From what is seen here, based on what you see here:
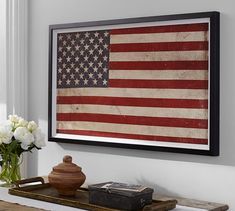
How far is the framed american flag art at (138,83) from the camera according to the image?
94.0 inches

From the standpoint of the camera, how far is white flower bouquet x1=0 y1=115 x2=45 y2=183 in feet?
8.68

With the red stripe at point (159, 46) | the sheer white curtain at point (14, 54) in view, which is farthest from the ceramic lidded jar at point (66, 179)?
the sheer white curtain at point (14, 54)

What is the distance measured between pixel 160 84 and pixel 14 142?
789 mm

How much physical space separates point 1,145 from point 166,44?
3.17ft

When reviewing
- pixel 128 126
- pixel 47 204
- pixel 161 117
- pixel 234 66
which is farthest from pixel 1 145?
pixel 234 66

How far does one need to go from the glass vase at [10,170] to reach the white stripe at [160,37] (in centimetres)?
79

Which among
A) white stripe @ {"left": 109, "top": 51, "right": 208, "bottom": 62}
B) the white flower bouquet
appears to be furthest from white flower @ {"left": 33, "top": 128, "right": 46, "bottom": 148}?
white stripe @ {"left": 109, "top": 51, "right": 208, "bottom": 62}

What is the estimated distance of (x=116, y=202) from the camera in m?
2.16

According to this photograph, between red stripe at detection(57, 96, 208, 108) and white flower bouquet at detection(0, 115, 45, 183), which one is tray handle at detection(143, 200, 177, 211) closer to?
red stripe at detection(57, 96, 208, 108)

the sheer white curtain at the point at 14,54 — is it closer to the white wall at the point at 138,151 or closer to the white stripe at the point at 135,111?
the white wall at the point at 138,151

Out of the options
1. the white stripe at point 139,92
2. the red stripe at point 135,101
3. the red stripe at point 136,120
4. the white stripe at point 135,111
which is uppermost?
the white stripe at point 139,92

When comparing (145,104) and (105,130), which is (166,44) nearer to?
(145,104)

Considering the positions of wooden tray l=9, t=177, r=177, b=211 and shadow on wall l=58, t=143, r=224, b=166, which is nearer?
wooden tray l=9, t=177, r=177, b=211

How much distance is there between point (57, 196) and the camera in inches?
95.7
